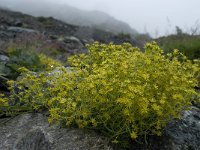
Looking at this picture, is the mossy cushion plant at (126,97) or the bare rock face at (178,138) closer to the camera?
the mossy cushion plant at (126,97)

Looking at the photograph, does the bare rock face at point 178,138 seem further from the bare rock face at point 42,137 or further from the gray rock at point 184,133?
the bare rock face at point 42,137

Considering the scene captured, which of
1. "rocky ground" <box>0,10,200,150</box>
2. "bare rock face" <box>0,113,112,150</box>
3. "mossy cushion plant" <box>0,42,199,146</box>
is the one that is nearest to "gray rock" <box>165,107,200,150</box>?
"rocky ground" <box>0,10,200,150</box>

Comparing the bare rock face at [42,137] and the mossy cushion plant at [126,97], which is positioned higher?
the mossy cushion plant at [126,97]

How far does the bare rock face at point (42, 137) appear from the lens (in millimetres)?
3555

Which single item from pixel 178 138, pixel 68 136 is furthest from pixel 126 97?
pixel 178 138

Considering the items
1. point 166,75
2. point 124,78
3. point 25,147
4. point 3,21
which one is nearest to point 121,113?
point 124,78

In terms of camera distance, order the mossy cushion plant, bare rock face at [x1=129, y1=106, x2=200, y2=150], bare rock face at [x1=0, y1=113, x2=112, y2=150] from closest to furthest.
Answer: the mossy cushion plant, bare rock face at [x1=0, y1=113, x2=112, y2=150], bare rock face at [x1=129, y1=106, x2=200, y2=150]

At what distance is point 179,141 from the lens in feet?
12.3

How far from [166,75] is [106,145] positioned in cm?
81

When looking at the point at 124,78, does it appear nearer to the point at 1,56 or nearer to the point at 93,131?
the point at 93,131

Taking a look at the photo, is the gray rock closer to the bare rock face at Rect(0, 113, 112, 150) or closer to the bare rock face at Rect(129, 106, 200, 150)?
the bare rock face at Rect(129, 106, 200, 150)

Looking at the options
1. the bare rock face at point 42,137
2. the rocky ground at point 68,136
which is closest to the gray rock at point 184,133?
the rocky ground at point 68,136

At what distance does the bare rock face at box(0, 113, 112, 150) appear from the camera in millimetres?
3555

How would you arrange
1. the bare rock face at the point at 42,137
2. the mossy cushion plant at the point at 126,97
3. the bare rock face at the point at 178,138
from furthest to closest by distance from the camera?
1. the bare rock face at the point at 178,138
2. the bare rock face at the point at 42,137
3. the mossy cushion plant at the point at 126,97
